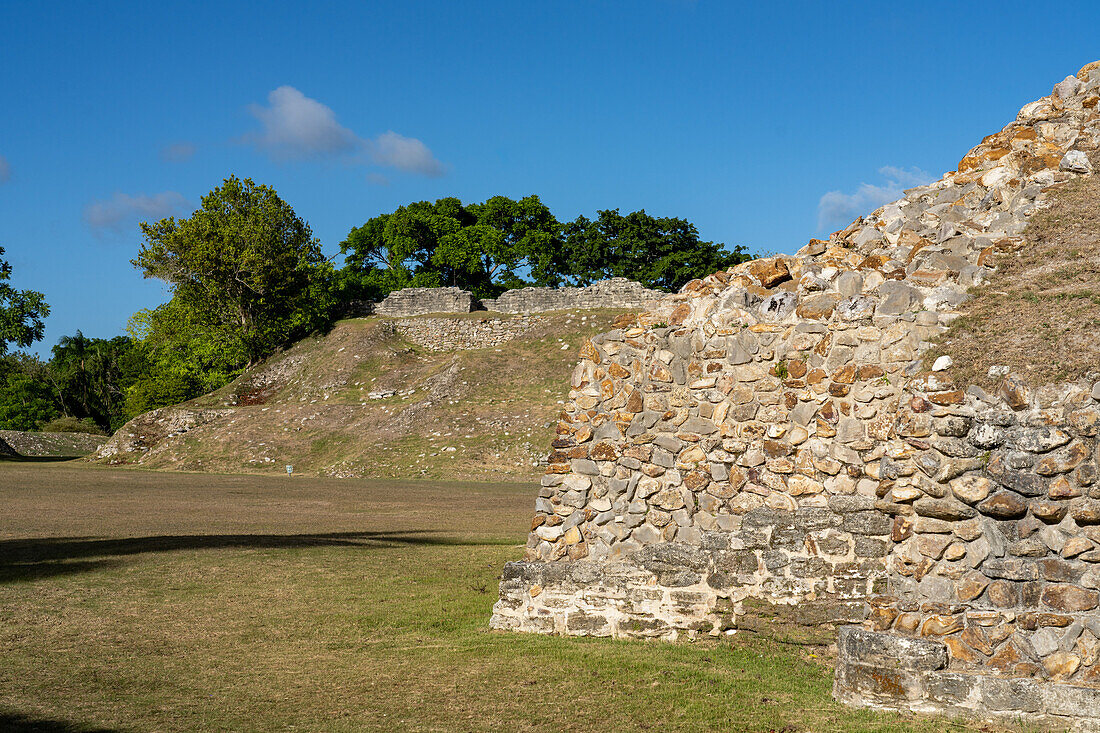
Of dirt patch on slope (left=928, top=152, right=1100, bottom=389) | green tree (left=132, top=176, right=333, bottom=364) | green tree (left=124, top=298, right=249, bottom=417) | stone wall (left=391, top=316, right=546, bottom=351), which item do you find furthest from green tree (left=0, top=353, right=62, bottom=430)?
dirt patch on slope (left=928, top=152, right=1100, bottom=389)

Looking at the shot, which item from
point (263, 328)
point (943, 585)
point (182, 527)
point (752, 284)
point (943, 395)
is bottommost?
point (182, 527)

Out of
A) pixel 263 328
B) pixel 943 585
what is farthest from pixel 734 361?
pixel 263 328

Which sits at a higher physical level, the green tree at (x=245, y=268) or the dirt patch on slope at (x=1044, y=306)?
the green tree at (x=245, y=268)

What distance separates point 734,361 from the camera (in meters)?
8.06

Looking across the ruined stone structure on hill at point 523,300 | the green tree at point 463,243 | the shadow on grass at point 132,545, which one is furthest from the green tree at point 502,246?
the shadow on grass at point 132,545

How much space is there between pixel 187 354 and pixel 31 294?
9.53 meters

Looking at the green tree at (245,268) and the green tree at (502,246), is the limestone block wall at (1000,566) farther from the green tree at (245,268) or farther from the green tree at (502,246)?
the green tree at (502,246)

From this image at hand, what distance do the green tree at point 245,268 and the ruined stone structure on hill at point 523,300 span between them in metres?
3.78

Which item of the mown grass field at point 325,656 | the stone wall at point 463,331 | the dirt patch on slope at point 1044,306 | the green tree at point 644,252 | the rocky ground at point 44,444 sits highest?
the green tree at point 644,252

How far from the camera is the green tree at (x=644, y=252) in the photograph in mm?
61250

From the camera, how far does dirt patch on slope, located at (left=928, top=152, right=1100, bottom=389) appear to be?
238 inches

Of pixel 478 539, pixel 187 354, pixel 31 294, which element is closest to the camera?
pixel 478 539

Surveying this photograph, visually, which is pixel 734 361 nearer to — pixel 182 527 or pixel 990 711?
pixel 990 711

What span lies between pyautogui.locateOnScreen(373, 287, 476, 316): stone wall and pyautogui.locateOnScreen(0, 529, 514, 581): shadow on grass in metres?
33.7
